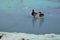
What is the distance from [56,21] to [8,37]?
1.84m

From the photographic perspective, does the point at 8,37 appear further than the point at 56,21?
No

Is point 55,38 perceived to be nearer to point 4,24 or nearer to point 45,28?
point 45,28

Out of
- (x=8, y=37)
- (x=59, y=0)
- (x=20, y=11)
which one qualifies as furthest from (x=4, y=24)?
(x=59, y=0)

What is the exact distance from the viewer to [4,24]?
9.16 ft

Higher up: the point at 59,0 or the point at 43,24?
the point at 59,0

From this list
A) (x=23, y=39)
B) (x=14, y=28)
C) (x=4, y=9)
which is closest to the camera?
(x=23, y=39)

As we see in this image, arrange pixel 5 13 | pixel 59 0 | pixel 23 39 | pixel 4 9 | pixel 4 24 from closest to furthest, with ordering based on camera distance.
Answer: pixel 23 39 < pixel 4 24 < pixel 5 13 < pixel 4 9 < pixel 59 0

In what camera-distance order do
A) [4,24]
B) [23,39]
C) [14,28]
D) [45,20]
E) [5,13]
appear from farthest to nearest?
1. [5,13]
2. [45,20]
3. [4,24]
4. [14,28]
5. [23,39]

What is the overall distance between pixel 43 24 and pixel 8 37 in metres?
1.66

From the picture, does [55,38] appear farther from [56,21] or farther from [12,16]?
[12,16]

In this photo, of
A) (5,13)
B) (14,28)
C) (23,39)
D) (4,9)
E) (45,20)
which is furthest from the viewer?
(4,9)

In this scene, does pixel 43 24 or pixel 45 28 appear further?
pixel 43 24

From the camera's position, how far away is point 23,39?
46.1 inches

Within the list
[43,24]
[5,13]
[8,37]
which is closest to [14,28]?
[43,24]
